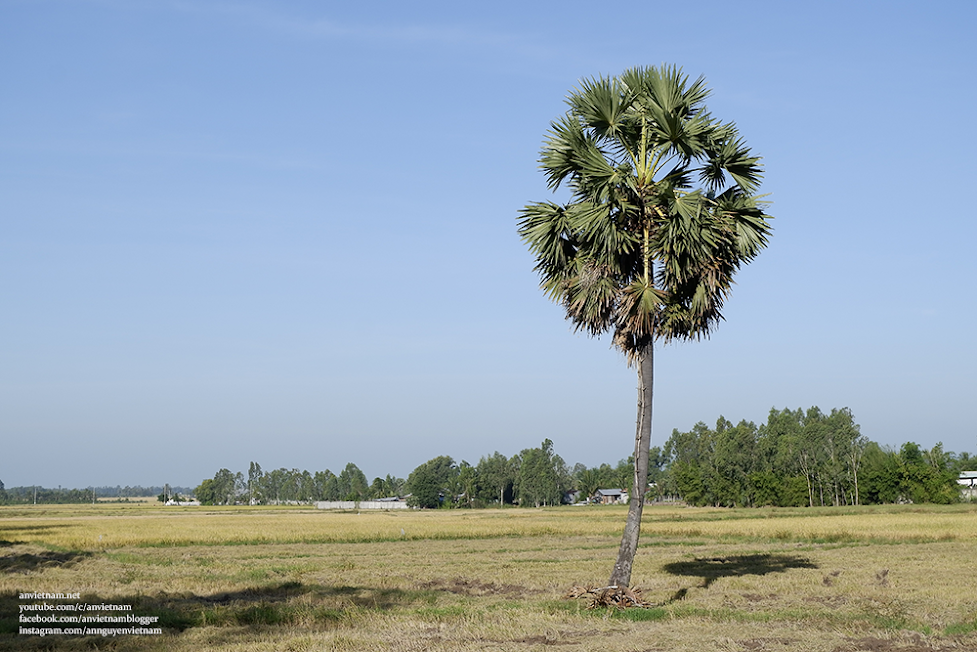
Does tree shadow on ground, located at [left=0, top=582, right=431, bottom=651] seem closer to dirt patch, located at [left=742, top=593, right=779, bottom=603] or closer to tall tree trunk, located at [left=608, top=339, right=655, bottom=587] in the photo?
tall tree trunk, located at [left=608, top=339, right=655, bottom=587]

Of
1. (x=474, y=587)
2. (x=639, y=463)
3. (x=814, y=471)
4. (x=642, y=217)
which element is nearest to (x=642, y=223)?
(x=642, y=217)

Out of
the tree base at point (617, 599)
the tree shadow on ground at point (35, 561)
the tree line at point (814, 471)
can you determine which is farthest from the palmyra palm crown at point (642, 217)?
the tree line at point (814, 471)

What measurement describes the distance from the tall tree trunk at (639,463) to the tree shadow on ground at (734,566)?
4474 mm

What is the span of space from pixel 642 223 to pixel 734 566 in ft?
53.1

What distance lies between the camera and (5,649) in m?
13.9

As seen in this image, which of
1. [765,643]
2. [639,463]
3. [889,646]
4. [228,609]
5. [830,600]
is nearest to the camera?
[889,646]

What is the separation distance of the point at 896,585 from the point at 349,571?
60.0 ft

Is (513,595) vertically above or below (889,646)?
below

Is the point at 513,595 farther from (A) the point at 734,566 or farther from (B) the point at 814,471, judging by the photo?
(B) the point at 814,471

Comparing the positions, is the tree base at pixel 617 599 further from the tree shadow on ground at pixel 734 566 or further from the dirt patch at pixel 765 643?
the tree shadow on ground at pixel 734 566

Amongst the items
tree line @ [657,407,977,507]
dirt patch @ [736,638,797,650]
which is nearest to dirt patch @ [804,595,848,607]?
dirt patch @ [736,638,797,650]

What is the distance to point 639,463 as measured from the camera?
64.3ft

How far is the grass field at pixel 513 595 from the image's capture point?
14672 millimetres

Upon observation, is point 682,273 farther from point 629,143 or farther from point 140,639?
point 140,639
